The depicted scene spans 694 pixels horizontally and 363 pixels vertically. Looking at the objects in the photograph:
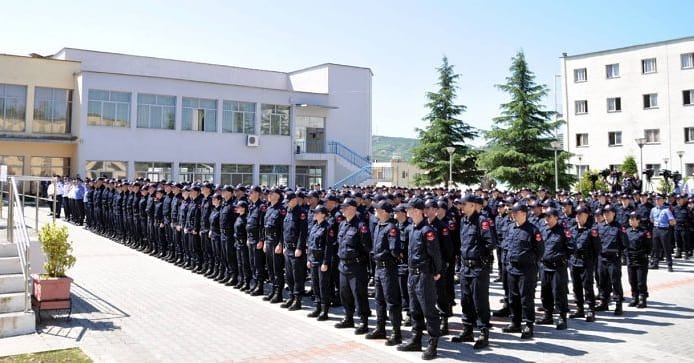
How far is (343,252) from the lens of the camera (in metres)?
7.47

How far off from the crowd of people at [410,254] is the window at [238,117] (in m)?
22.6

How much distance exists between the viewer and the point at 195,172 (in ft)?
111

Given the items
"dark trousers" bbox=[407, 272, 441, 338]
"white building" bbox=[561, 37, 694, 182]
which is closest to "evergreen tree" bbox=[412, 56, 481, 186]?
"white building" bbox=[561, 37, 694, 182]

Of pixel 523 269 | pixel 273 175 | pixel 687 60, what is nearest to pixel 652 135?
pixel 687 60

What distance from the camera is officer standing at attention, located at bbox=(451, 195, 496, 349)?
689 cm

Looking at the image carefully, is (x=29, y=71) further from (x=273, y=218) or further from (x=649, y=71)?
(x=649, y=71)

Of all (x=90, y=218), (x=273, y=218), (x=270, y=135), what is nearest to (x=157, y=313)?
(x=273, y=218)

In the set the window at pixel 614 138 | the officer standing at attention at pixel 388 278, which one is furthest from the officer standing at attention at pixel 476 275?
the window at pixel 614 138

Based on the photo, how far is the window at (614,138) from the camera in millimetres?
38781

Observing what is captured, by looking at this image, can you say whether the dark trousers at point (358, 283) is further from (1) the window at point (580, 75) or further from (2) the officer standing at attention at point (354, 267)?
(1) the window at point (580, 75)

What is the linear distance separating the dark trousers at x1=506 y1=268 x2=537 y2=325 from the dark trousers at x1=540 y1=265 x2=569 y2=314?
70cm

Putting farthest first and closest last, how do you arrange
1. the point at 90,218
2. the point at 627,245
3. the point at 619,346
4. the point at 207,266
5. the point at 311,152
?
the point at 311,152 → the point at 90,218 → the point at 207,266 → the point at 627,245 → the point at 619,346

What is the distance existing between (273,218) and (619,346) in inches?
221

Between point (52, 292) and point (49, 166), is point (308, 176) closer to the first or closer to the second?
point (49, 166)
